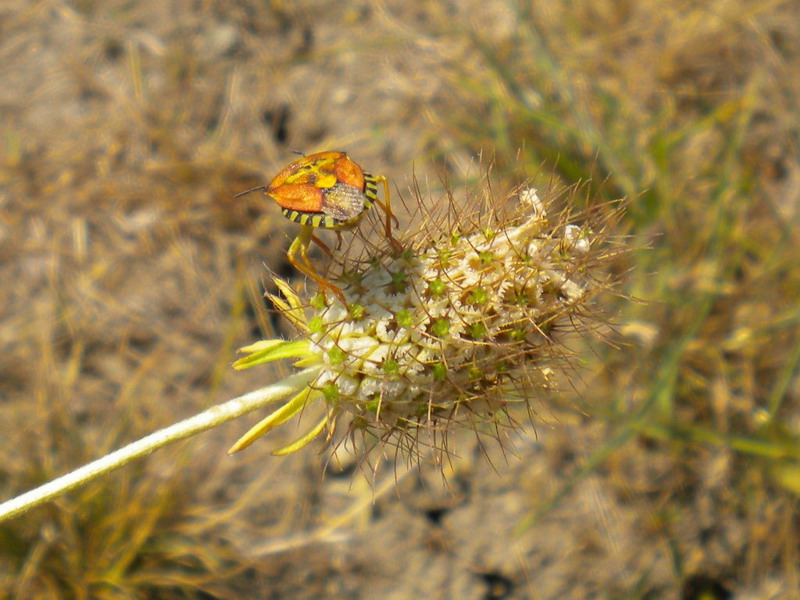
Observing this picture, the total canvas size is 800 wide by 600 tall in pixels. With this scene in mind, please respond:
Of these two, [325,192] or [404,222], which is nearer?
[325,192]

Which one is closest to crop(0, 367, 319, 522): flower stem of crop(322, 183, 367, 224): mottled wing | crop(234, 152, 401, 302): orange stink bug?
crop(234, 152, 401, 302): orange stink bug

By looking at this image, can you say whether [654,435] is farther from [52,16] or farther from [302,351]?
[52,16]

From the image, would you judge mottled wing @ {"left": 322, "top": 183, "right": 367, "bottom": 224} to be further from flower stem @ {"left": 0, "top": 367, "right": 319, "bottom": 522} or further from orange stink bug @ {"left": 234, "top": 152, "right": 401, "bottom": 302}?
flower stem @ {"left": 0, "top": 367, "right": 319, "bottom": 522}

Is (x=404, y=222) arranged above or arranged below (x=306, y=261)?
above

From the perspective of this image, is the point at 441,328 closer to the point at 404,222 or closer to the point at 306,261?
the point at 306,261

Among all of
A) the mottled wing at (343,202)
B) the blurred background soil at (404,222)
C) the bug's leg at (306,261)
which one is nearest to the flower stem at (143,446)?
the bug's leg at (306,261)

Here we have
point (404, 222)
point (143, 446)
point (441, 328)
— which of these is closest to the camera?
point (143, 446)

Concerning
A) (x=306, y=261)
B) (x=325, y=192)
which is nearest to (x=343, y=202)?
(x=325, y=192)

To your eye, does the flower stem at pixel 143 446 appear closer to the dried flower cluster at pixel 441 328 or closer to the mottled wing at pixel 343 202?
the dried flower cluster at pixel 441 328

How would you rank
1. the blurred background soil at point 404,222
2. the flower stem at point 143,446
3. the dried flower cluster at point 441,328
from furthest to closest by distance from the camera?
the blurred background soil at point 404,222 → the dried flower cluster at point 441,328 → the flower stem at point 143,446

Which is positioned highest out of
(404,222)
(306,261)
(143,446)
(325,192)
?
(404,222)
